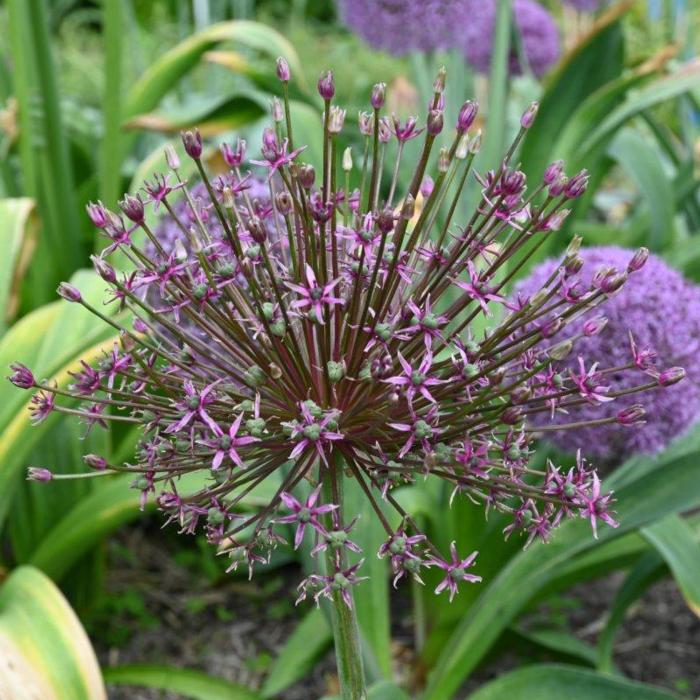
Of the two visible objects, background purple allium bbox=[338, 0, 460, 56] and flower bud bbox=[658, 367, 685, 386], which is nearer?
flower bud bbox=[658, 367, 685, 386]

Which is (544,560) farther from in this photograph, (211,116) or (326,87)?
(211,116)

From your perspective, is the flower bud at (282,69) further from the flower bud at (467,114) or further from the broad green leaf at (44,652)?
the broad green leaf at (44,652)

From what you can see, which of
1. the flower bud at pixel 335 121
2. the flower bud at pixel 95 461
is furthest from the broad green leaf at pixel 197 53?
the flower bud at pixel 95 461

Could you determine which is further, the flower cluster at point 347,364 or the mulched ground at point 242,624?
the mulched ground at point 242,624

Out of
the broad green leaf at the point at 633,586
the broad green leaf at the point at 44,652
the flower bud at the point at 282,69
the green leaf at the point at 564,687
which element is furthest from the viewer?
the broad green leaf at the point at 633,586

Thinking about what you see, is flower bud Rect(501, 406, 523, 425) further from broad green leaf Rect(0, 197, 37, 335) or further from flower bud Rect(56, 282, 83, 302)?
broad green leaf Rect(0, 197, 37, 335)

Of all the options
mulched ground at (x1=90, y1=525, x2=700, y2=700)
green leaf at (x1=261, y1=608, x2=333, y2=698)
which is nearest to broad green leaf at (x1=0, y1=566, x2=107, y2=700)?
green leaf at (x1=261, y1=608, x2=333, y2=698)
